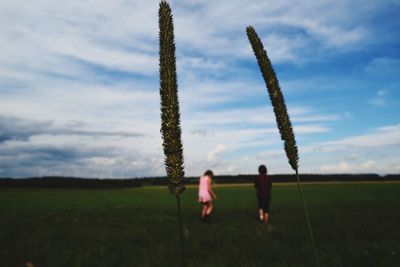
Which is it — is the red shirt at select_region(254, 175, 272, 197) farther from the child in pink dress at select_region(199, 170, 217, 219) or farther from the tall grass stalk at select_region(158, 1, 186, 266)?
the tall grass stalk at select_region(158, 1, 186, 266)

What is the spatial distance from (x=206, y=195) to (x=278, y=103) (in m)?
14.8

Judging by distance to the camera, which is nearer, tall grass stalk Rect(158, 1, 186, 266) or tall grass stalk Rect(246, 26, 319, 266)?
tall grass stalk Rect(158, 1, 186, 266)

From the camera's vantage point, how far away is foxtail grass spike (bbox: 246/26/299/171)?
2.57m

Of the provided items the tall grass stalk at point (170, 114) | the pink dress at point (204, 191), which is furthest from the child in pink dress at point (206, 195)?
the tall grass stalk at point (170, 114)

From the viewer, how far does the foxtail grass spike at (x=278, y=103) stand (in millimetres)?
2574

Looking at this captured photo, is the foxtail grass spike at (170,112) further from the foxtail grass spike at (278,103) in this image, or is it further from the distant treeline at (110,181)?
the distant treeline at (110,181)

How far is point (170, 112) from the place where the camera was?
81.4 inches

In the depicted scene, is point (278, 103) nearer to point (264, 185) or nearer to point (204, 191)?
point (264, 185)

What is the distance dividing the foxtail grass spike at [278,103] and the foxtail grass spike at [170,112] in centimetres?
73

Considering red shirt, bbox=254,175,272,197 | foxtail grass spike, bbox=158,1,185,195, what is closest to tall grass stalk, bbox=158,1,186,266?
foxtail grass spike, bbox=158,1,185,195

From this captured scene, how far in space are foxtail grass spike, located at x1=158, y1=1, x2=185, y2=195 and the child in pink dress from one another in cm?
1481

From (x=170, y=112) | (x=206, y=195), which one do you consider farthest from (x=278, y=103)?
(x=206, y=195)

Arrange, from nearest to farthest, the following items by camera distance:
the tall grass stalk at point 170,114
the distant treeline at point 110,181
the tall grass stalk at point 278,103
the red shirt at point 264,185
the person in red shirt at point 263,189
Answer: the tall grass stalk at point 170,114
the tall grass stalk at point 278,103
the person in red shirt at point 263,189
the red shirt at point 264,185
the distant treeline at point 110,181

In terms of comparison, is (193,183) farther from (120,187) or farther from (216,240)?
(216,240)
